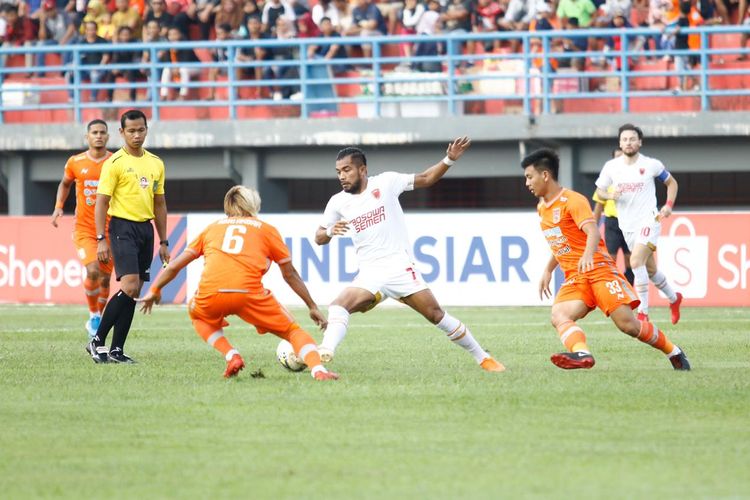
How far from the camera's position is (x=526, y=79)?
23875 mm

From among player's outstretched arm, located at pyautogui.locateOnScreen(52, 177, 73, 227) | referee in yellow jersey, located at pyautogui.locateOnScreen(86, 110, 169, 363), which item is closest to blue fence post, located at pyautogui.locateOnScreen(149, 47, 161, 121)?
player's outstretched arm, located at pyautogui.locateOnScreen(52, 177, 73, 227)

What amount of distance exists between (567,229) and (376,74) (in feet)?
45.1

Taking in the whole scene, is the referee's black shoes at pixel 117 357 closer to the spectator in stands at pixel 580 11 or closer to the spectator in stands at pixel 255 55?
the spectator in stands at pixel 255 55

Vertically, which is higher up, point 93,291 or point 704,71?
point 704,71

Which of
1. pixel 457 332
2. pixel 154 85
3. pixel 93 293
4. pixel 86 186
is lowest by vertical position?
pixel 93 293

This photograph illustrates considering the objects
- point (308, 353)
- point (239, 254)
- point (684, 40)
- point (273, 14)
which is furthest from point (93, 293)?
point (273, 14)

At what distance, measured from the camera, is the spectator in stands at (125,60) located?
2684 cm

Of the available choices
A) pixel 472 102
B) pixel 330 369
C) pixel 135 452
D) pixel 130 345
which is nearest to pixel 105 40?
pixel 472 102

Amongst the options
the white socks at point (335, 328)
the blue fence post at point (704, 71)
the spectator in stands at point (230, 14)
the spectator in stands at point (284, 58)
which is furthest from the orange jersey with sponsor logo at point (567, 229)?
the spectator in stands at point (230, 14)

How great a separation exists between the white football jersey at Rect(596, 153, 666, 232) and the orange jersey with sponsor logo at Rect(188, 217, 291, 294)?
6130mm

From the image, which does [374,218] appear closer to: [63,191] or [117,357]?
[117,357]

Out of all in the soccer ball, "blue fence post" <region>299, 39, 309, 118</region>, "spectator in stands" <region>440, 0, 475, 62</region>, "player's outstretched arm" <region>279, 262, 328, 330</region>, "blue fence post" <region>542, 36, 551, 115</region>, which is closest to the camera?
"player's outstretched arm" <region>279, 262, 328, 330</region>

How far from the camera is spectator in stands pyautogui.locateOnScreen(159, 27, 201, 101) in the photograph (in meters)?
26.2

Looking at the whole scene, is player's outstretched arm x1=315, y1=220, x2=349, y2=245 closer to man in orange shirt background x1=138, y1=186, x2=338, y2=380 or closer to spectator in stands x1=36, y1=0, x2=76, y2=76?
man in orange shirt background x1=138, y1=186, x2=338, y2=380
